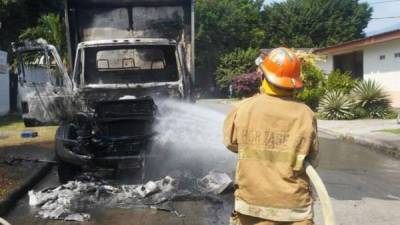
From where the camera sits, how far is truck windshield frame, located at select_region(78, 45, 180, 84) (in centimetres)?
1055

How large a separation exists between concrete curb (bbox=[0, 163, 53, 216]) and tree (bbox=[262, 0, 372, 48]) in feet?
174

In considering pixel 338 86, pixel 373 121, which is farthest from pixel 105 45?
pixel 338 86

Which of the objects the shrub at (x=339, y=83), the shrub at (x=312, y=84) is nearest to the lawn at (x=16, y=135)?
the shrub at (x=312, y=84)

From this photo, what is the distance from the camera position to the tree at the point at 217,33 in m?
53.7

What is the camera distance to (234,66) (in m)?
50.2

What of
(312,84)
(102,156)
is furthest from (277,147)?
(312,84)

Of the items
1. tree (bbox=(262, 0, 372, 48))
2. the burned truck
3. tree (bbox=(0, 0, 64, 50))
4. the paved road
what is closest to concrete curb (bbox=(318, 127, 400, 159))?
the paved road

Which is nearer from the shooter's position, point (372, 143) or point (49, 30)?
point (372, 143)

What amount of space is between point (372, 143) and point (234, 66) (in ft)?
117

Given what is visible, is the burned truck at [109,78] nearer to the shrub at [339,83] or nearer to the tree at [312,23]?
the shrub at [339,83]

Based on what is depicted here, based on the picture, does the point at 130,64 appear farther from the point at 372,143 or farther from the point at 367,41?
the point at 367,41

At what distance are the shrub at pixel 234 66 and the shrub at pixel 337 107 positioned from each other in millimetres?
26269

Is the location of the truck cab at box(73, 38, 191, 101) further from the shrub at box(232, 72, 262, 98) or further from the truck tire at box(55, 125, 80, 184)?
the shrub at box(232, 72, 262, 98)

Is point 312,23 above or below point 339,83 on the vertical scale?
above
